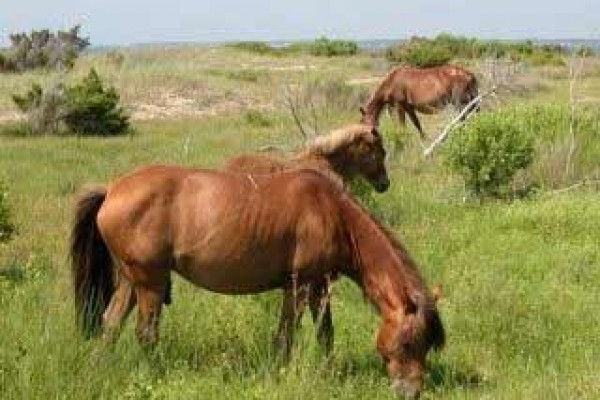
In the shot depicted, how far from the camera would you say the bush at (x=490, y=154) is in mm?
13336

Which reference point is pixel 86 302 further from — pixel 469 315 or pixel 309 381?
pixel 469 315

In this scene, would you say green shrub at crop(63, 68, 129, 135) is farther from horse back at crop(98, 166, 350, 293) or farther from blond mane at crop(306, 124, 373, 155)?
horse back at crop(98, 166, 350, 293)

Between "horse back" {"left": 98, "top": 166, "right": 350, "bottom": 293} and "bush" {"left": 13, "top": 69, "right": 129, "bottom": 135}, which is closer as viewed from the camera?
"horse back" {"left": 98, "top": 166, "right": 350, "bottom": 293}

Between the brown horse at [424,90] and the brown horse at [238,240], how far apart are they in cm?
1563

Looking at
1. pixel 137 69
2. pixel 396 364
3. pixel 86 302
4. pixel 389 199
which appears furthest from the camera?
pixel 137 69

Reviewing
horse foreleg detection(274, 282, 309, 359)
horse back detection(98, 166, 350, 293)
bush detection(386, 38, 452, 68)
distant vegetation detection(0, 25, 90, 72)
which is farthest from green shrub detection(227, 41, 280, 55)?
horse foreleg detection(274, 282, 309, 359)

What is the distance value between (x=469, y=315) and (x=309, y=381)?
8.53ft

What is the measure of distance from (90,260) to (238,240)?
1113 millimetres

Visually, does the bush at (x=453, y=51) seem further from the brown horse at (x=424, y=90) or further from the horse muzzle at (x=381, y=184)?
the horse muzzle at (x=381, y=184)

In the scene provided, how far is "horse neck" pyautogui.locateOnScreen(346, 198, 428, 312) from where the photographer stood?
20.8ft

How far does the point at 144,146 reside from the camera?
18.6 m

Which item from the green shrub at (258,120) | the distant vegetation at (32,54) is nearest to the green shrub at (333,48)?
the distant vegetation at (32,54)

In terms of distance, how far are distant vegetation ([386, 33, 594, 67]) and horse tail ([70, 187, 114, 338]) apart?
32.4 meters

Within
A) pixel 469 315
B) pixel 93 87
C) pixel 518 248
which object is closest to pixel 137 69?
pixel 93 87
